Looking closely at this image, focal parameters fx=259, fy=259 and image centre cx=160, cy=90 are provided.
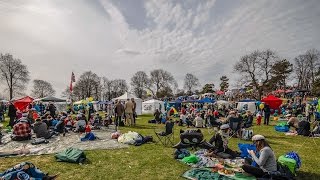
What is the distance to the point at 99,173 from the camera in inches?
258

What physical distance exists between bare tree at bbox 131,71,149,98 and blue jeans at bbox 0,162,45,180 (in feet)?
218

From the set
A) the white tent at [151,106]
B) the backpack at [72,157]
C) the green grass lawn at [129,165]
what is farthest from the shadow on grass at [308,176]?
the white tent at [151,106]

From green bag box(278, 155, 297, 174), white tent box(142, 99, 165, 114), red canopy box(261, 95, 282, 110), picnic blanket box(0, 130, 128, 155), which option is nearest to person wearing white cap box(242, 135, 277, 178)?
green bag box(278, 155, 297, 174)

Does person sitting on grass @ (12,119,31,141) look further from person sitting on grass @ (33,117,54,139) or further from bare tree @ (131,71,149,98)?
bare tree @ (131,71,149,98)

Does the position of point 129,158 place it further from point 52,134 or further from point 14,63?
point 14,63

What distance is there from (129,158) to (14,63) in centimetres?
4679

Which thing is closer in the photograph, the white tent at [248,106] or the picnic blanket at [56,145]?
the picnic blanket at [56,145]

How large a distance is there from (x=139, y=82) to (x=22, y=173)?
2666 inches

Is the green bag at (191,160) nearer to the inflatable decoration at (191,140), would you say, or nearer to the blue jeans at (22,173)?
the inflatable decoration at (191,140)

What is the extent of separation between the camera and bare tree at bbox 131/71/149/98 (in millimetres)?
72250

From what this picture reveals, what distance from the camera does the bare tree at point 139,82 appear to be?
72.2 meters

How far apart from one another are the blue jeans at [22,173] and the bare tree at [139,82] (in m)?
66.3

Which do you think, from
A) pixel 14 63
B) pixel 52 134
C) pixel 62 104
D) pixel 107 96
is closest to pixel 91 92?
pixel 107 96

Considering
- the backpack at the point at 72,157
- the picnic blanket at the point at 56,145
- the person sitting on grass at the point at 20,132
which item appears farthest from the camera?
the person sitting on grass at the point at 20,132
